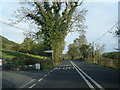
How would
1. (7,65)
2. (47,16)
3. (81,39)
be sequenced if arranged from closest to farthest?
(7,65), (47,16), (81,39)

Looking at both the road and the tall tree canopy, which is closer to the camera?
the road

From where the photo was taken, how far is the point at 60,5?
4219cm

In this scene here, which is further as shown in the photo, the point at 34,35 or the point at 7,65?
the point at 34,35

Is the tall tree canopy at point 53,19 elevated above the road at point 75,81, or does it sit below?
above

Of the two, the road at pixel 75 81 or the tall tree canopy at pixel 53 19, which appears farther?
the tall tree canopy at pixel 53 19

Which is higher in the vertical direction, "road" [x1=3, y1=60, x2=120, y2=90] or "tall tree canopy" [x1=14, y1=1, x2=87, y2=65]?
"tall tree canopy" [x1=14, y1=1, x2=87, y2=65]

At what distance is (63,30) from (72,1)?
236 inches

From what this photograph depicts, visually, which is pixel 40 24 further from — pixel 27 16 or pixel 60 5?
pixel 60 5

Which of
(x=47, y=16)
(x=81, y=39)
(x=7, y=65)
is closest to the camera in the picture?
(x=7, y=65)

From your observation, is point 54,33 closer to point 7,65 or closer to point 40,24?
point 40,24

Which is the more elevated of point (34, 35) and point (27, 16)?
point (27, 16)

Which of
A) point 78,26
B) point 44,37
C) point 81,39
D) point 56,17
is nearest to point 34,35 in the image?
point 44,37

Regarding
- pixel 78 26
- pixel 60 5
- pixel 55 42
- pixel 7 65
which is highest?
pixel 60 5

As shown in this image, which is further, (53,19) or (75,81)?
(53,19)
